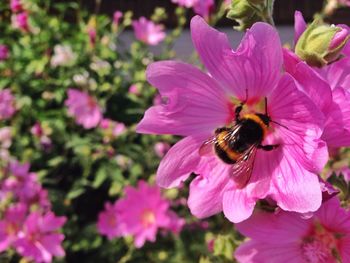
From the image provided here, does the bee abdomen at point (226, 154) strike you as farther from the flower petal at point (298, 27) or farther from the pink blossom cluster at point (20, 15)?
the pink blossom cluster at point (20, 15)

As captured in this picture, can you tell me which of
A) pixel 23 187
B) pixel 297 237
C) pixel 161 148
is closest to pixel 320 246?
pixel 297 237

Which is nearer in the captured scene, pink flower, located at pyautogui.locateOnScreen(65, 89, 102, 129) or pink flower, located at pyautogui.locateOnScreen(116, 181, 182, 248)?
pink flower, located at pyautogui.locateOnScreen(116, 181, 182, 248)

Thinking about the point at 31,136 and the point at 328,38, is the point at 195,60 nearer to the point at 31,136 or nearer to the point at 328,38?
the point at 31,136

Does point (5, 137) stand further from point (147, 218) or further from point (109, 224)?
point (147, 218)

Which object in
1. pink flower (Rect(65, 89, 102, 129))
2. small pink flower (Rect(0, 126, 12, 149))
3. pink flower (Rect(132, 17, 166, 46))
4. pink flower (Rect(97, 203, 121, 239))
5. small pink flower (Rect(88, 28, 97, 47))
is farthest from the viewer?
pink flower (Rect(132, 17, 166, 46))

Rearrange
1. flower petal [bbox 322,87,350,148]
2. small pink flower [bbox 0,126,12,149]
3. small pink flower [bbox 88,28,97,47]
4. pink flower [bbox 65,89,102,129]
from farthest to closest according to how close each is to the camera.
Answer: small pink flower [bbox 88,28,97,47]
pink flower [bbox 65,89,102,129]
small pink flower [bbox 0,126,12,149]
flower petal [bbox 322,87,350,148]

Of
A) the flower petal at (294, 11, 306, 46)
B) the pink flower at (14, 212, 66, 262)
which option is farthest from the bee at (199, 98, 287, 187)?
the pink flower at (14, 212, 66, 262)

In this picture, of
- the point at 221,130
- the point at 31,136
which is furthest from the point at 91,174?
the point at 221,130

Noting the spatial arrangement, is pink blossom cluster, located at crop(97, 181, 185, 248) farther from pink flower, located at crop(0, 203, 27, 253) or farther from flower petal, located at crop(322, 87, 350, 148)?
flower petal, located at crop(322, 87, 350, 148)
